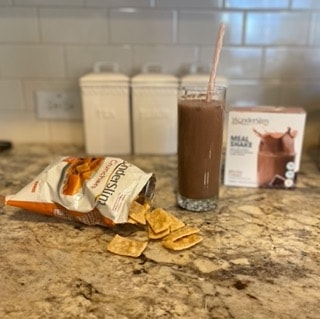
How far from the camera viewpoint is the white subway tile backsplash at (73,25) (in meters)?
1.02

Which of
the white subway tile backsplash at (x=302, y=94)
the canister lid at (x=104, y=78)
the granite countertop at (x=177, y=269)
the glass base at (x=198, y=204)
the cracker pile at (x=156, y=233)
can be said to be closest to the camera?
the granite countertop at (x=177, y=269)

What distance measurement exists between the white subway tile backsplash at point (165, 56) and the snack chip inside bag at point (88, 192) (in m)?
0.46

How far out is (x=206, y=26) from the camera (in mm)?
1027

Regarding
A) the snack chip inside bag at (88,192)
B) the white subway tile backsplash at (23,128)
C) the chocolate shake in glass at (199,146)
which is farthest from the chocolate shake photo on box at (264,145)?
the white subway tile backsplash at (23,128)

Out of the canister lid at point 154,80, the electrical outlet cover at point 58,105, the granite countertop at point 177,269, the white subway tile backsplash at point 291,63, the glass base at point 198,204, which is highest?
the white subway tile backsplash at point 291,63

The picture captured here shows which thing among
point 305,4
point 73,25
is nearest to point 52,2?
point 73,25

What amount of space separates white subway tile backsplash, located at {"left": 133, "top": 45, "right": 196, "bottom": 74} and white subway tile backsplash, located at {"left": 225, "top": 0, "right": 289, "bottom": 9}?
0.50ft

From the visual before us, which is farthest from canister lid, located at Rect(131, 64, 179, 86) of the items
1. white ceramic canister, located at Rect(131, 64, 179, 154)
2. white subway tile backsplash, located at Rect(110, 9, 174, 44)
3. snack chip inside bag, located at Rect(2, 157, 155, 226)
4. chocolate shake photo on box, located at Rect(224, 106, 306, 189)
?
snack chip inside bag, located at Rect(2, 157, 155, 226)

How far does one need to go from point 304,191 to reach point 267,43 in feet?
1.45

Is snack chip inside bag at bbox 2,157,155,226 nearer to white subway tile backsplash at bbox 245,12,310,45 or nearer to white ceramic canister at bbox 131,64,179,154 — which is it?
white ceramic canister at bbox 131,64,179,154

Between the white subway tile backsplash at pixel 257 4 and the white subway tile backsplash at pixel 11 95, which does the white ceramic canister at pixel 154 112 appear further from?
the white subway tile backsplash at pixel 11 95

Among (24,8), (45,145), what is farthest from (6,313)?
(24,8)

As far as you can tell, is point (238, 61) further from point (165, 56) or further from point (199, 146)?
point (199, 146)

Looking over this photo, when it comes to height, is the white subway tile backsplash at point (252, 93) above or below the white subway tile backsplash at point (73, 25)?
below
